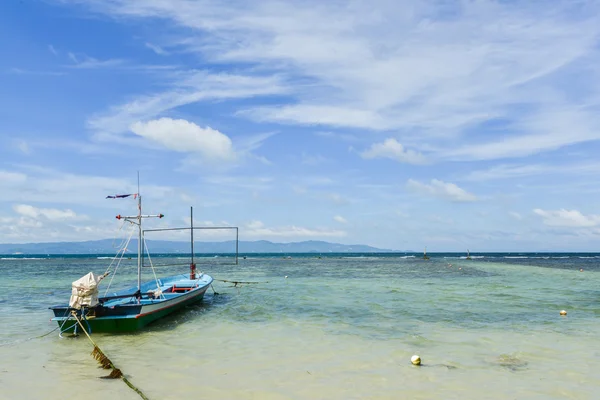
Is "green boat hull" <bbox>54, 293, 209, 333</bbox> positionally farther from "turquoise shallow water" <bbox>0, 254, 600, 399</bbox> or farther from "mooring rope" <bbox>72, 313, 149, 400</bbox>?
"mooring rope" <bbox>72, 313, 149, 400</bbox>

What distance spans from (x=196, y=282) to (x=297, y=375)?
19.8m

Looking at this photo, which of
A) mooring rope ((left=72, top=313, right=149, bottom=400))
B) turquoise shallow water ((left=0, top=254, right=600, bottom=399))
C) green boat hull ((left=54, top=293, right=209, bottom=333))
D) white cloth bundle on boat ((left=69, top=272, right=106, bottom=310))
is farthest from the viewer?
green boat hull ((left=54, top=293, right=209, bottom=333))

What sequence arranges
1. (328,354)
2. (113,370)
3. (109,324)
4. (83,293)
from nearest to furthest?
(113,370) → (328,354) → (83,293) → (109,324)

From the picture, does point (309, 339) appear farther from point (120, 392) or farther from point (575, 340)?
point (575, 340)

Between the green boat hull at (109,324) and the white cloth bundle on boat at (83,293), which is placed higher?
the white cloth bundle on boat at (83,293)

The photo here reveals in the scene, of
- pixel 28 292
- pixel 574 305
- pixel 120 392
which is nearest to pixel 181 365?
pixel 120 392

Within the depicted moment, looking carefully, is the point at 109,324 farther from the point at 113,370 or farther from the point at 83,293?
the point at 113,370

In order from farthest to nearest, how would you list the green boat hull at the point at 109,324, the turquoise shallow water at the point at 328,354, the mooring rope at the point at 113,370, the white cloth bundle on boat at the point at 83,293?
the green boat hull at the point at 109,324 < the white cloth bundle on boat at the point at 83,293 < the turquoise shallow water at the point at 328,354 < the mooring rope at the point at 113,370

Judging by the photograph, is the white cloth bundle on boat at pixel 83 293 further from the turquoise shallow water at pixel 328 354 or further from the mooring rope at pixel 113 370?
the mooring rope at pixel 113 370

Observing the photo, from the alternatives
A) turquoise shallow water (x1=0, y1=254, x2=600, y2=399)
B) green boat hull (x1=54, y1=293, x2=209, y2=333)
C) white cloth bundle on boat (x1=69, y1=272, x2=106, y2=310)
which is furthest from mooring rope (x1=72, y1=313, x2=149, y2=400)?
green boat hull (x1=54, y1=293, x2=209, y2=333)

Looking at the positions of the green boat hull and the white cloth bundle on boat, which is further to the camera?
the green boat hull

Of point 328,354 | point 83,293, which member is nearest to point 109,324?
point 83,293

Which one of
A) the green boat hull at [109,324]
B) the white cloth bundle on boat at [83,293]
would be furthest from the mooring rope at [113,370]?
the green boat hull at [109,324]

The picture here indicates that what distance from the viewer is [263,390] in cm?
1184
